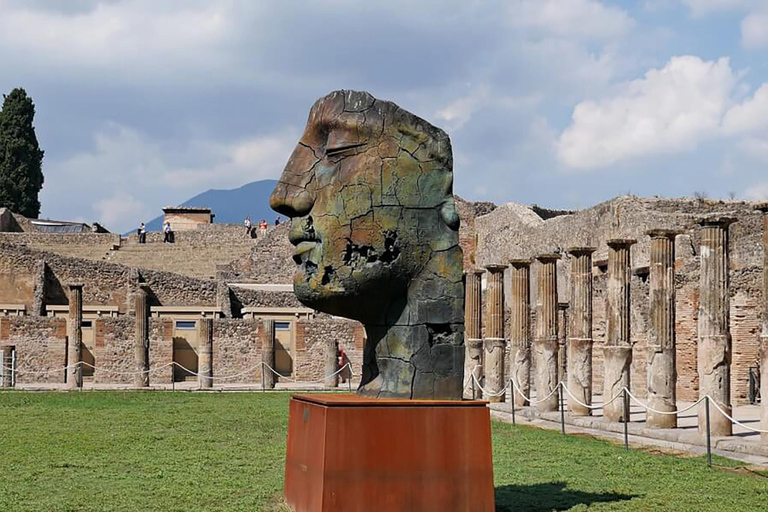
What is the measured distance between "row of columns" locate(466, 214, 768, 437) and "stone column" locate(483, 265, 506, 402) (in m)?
0.02

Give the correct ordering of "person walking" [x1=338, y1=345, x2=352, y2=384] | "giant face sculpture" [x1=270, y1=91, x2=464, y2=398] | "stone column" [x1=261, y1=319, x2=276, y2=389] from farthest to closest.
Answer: "person walking" [x1=338, y1=345, x2=352, y2=384]
"stone column" [x1=261, y1=319, x2=276, y2=389]
"giant face sculpture" [x1=270, y1=91, x2=464, y2=398]

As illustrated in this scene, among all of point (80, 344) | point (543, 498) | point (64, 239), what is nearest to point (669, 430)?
point (543, 498)

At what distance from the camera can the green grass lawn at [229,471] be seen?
8.98m

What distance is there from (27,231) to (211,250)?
971cm

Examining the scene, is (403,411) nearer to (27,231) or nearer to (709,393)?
(709,393)

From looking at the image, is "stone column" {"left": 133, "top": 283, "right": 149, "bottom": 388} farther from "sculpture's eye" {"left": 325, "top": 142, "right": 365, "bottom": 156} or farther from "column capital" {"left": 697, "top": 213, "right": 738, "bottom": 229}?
"sculpture's eye" {"left": 325, "top": 142, "right": 365, "bottom": 156}

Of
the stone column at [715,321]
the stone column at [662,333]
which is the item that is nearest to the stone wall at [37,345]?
the stone column at [662,333]

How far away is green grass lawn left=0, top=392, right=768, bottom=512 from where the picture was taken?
8.98 metres

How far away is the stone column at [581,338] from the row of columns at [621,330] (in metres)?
0.02

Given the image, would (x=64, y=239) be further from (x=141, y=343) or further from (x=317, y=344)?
(x=141, y=343)

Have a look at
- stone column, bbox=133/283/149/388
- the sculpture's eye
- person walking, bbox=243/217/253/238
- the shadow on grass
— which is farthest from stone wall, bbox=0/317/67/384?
the sculpture's eye

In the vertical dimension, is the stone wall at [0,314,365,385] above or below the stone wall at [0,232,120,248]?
below

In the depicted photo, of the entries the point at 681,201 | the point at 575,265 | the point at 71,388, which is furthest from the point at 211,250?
the point at 575,265

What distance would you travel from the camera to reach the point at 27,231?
2037 inches
